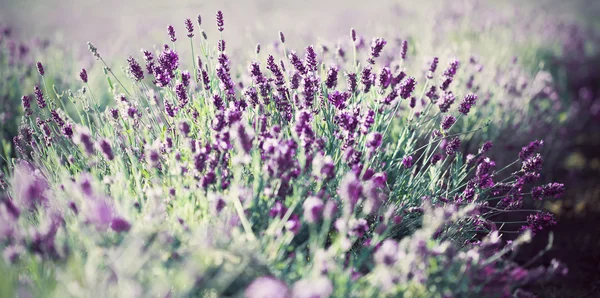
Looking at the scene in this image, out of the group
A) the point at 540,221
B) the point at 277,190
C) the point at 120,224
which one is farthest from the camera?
the point at 540,221

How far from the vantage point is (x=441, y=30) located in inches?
209

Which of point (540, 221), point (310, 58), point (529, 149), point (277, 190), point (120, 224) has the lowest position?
point (540, 221)

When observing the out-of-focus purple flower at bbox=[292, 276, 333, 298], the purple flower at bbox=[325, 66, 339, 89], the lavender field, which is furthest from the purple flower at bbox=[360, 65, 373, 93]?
the out-of-focus purple flower at bbox=[292, 276, 333, 298]

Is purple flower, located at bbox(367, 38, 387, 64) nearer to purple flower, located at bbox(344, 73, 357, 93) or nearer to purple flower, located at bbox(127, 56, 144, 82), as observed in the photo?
purple flower, located at bbox(344, 73, 357, 93)

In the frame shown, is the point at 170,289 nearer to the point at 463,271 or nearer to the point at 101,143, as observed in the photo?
the point at 101,143

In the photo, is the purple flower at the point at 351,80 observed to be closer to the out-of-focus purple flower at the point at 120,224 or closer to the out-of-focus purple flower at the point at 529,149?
the out-of-focus purple flower at the point at 529,149

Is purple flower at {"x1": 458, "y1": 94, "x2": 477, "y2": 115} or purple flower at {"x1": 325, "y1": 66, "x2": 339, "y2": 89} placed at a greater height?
purple flower at {"x1": 325, "y1": 66, "x2": 339, "y2": 89}

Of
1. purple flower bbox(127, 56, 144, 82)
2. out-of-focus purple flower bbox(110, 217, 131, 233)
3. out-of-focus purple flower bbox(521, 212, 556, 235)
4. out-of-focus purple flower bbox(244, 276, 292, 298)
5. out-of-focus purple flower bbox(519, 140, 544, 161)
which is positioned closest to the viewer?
out-of-focus purple flower bbox(244, 276, 292, 298)

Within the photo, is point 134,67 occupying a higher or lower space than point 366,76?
higher

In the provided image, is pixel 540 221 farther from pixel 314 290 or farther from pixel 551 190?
pixel 314 290

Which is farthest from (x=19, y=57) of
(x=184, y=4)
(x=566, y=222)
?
(x=184, y=4)

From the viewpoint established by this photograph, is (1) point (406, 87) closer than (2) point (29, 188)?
No

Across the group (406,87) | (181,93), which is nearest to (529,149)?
(406,87)

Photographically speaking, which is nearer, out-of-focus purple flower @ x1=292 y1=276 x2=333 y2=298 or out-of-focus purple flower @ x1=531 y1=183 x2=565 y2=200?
out-of-focus purple flower @ x1=292 y1=276 x2=333 y2=298
